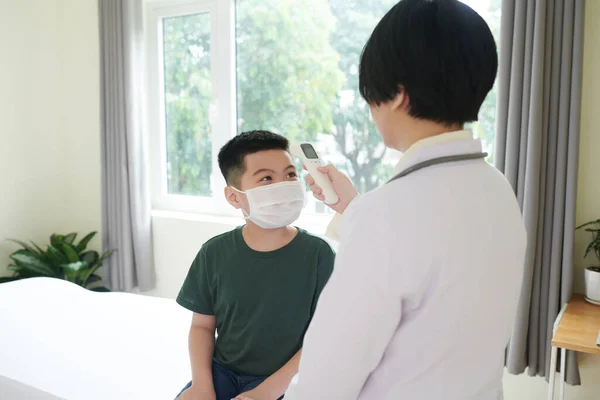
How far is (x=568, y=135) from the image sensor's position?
1.96 meters

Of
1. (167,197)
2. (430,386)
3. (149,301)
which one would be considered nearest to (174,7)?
(167,197)

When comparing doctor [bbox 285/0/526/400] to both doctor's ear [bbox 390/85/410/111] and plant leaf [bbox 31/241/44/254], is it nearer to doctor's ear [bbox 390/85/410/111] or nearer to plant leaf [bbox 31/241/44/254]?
doctor's ear [bbox 390/85/410/111]

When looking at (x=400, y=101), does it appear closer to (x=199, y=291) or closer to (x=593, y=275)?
(x=199, y=291)

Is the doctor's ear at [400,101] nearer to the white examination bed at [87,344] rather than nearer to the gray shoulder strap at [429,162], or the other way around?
the gray shoulder strap at [429,162]

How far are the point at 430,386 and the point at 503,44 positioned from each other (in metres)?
1.67

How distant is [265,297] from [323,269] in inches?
6.2

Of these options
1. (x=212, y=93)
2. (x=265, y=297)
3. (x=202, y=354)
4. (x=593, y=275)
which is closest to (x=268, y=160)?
(x=265, y=297)

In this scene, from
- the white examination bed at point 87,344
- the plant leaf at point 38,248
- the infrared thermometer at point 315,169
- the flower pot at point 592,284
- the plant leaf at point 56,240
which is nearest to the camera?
the infrared thermometer at point 315,169

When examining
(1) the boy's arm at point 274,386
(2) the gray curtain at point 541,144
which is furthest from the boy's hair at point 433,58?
(2) the gray curtain at point 541,144

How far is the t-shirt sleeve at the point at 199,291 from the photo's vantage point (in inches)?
55.0

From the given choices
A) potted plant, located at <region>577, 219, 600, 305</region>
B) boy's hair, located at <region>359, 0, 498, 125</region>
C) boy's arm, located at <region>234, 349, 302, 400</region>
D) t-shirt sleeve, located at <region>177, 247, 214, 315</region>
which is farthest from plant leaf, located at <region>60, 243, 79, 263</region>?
boy's hair, located at <region>359, 0, 498, 125</region>

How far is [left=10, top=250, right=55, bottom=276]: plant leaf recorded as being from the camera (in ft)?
10.1

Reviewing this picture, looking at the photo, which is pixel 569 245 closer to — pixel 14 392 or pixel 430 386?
pixel 430 386

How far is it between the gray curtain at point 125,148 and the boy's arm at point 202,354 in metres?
1.92
